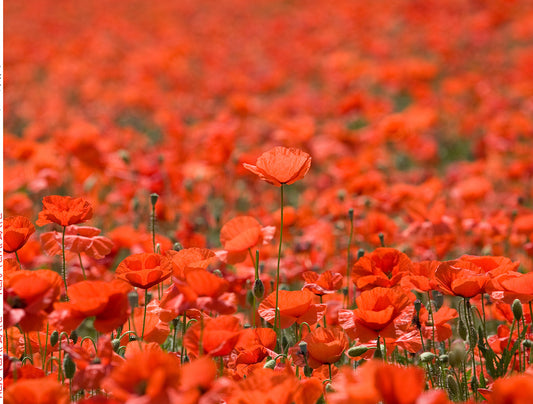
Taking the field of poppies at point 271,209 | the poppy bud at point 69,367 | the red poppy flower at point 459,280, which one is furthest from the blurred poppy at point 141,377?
the red poppy flower at point 459,280

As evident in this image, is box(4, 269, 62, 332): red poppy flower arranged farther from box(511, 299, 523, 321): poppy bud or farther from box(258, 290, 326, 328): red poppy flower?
box(511, 299, 523, 321): poppy bud

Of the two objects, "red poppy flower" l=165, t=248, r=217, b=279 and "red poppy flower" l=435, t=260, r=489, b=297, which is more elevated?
"red poppy flower" l=165, t=248, r=217, b=279

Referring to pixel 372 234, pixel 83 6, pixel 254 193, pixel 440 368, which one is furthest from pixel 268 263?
pixel 83 6

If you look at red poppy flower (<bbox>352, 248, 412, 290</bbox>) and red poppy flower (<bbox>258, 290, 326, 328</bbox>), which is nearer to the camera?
red poppy flower (<bbox>258, 290, 326, 328</bbox>)

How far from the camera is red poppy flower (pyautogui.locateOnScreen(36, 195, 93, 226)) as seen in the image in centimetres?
163

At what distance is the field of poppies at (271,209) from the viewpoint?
1.31 meters

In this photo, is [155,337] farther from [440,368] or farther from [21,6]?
[21,6]

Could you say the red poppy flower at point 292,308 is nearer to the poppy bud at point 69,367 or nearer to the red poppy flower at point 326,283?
the red poppy flower at point 326,283

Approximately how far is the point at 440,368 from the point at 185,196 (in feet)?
8.38

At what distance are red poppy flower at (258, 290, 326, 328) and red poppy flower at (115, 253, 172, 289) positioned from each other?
0.28m

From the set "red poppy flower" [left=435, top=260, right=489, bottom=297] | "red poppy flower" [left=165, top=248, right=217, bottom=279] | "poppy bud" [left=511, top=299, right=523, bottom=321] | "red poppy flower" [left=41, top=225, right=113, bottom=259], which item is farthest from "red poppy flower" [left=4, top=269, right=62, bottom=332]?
"poppy bud" [left=511, top=299, right=523, bottom=321]

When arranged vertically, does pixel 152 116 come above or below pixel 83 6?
below

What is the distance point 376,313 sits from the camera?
4.90ft

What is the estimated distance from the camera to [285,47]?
9500 mm
